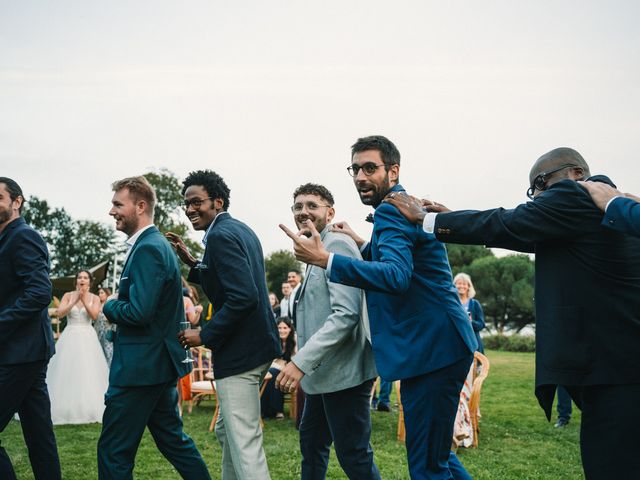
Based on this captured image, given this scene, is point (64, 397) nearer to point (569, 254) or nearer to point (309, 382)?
point (309, 382)

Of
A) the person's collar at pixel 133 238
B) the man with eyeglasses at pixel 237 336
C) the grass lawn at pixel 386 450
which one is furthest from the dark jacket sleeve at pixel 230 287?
the grass lawn at pixel 386 450

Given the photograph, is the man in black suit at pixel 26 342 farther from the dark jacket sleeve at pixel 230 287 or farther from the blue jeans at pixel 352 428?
the blue jeans at pixel 352 428

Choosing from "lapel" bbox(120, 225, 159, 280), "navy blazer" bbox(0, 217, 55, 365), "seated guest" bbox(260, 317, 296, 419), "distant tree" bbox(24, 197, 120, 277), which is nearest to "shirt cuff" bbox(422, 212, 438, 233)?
"lapel" bbox(120, 225, 159, 280)

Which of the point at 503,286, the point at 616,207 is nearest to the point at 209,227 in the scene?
the point at 616,207

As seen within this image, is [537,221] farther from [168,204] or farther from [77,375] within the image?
[168,204]

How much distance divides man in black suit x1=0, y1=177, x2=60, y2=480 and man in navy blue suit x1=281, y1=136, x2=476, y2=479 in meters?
2.30

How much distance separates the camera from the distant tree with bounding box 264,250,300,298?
187ft

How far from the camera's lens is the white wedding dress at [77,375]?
9.34m

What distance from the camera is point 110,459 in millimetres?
3572

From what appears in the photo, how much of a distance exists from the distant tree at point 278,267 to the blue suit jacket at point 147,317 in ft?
171

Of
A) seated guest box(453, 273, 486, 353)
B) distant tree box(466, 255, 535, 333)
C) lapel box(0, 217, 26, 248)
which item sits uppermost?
lapel box(0, 217, 26, 248)

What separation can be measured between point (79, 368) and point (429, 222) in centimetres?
860

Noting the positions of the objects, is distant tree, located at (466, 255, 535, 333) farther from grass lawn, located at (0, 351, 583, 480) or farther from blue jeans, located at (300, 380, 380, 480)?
blue jeans, located at (300, 380, 380, 480)

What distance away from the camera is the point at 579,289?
8.45 feet
